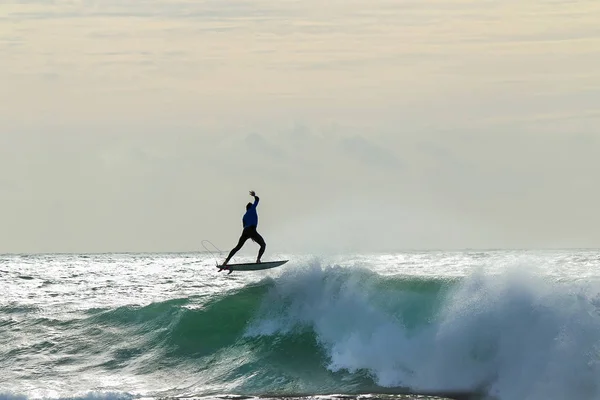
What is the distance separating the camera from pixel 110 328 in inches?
871

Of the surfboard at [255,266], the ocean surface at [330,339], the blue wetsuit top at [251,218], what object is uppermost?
the blue wetsuit top at [251,218]

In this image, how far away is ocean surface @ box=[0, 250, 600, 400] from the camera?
15930 mm

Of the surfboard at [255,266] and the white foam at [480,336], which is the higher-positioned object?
the surfboard at [255,266]

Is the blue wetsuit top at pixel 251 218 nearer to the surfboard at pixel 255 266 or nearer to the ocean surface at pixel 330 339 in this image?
the surfboard at pixel 255 266

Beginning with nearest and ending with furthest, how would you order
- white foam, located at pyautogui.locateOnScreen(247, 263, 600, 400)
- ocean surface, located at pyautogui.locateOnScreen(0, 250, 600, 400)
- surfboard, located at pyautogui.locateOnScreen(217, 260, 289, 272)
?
white foam, located at pyautogui.locateOnScreen(247, 263, 600, 400) < ocean surface, located at pyautogui.locateOnScreen(0, 250, 600, 400) < surfboard, located at pyautogui.locateOnScreen(217, 260, 289, 272)

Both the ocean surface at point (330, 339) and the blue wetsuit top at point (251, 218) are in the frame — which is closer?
the ocean surface at point (330, 339)

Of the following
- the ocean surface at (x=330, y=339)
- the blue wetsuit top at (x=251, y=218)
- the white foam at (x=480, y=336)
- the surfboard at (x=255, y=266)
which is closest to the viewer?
the white foam at (x=480, y=336)

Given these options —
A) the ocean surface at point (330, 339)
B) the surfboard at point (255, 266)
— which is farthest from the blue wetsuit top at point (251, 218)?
the ocean surface at point (330, 339)

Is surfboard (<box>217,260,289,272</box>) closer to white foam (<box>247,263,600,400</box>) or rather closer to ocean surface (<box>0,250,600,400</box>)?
ocean surface (<box>0,250,600,400</box>)

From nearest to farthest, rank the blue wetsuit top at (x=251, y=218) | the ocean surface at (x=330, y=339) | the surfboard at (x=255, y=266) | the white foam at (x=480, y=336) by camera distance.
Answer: the white foam at (x=480, y=336) < the ocean surface at (x=330, y=339) < the blue wetsuit top at (x=251, y=218) < the surfboard at (x=255, y=266)

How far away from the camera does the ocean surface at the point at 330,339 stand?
52.3 feet

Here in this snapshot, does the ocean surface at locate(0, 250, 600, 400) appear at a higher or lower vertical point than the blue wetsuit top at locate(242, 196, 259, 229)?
lower

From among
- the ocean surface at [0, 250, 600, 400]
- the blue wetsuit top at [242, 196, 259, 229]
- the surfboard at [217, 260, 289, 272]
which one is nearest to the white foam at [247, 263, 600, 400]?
the ocean surface at [0, 250, 600, 400]

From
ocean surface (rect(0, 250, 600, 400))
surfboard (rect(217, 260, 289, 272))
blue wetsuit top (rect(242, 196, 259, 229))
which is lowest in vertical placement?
ocean surface (rect(0, 250, 600, 400))
